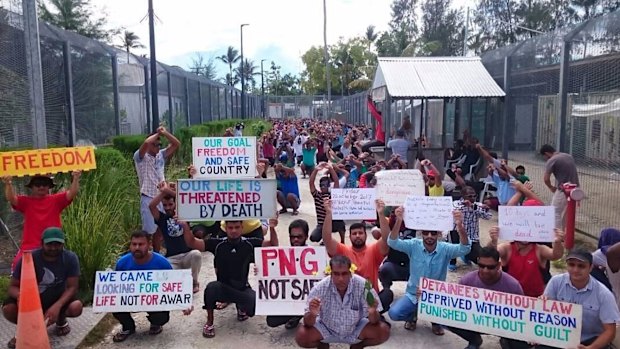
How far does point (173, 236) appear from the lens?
6.93 metres

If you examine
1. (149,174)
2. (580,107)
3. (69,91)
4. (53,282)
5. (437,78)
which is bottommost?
(53,282)

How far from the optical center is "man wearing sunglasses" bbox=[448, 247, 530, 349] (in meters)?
5.06

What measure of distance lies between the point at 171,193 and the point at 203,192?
91 centimetres

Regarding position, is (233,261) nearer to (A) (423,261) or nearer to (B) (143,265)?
(B) (143,265)

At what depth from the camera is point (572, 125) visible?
33.1 feet

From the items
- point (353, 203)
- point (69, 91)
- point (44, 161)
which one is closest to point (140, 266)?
point (44, 161)

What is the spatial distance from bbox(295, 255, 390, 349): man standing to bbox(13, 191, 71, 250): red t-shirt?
2923 mm

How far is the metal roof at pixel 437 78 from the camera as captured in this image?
13.4 m

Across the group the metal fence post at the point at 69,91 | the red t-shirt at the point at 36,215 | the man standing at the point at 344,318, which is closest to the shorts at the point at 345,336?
the man standing at the point at 344,318

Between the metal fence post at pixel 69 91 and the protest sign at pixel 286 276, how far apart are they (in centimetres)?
526

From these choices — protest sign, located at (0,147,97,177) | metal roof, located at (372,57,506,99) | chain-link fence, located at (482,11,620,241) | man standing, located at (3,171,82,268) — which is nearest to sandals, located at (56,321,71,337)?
man standing, located at (3,171,82,268)

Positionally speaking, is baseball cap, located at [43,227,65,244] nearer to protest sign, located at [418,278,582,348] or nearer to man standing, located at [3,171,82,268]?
man standing, located at [3,171,82,268]

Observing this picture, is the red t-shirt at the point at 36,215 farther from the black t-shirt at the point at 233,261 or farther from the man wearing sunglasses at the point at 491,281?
the man wearing sunglasses at the point at 491,281

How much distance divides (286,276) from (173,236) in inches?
79.1
